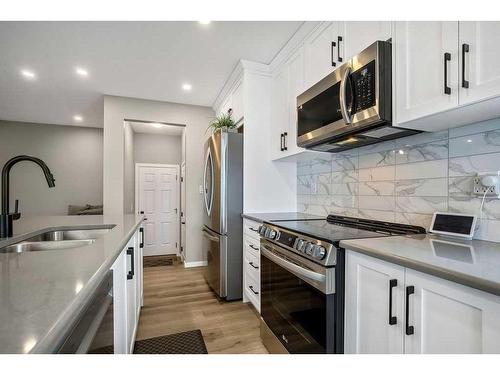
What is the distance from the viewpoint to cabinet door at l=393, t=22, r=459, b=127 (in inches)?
43.6

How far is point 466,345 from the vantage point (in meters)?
0.79

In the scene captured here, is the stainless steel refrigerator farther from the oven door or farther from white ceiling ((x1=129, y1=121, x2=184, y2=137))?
white ceiling ((x1=129, y1=121, x2=184, y2=137))

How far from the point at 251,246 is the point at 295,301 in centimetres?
102

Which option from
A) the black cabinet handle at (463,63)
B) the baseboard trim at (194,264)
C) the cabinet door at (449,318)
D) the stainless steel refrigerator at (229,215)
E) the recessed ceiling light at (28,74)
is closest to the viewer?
the cabinet door at (449,318)

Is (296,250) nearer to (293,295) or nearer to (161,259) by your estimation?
(293,295)

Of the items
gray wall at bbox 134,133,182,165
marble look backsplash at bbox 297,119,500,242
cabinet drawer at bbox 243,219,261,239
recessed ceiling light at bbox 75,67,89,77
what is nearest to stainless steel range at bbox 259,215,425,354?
marble look backsplash at bbox 297,119,500,242

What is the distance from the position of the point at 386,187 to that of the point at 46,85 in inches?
167

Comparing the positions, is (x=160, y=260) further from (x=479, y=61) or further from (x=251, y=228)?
(x=479, y=61)

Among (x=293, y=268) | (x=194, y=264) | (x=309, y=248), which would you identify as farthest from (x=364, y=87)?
(x=194, y=264)

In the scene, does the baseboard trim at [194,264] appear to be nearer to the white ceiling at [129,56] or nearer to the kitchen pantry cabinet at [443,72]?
the white ceiling at [129,56]

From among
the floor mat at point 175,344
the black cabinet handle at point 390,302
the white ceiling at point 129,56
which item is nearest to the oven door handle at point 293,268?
the black cabinet handle at point 390,302

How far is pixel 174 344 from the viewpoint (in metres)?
1.97

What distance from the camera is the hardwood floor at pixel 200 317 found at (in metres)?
2.00

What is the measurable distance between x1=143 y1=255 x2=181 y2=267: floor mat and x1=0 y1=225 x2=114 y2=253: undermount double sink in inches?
102
